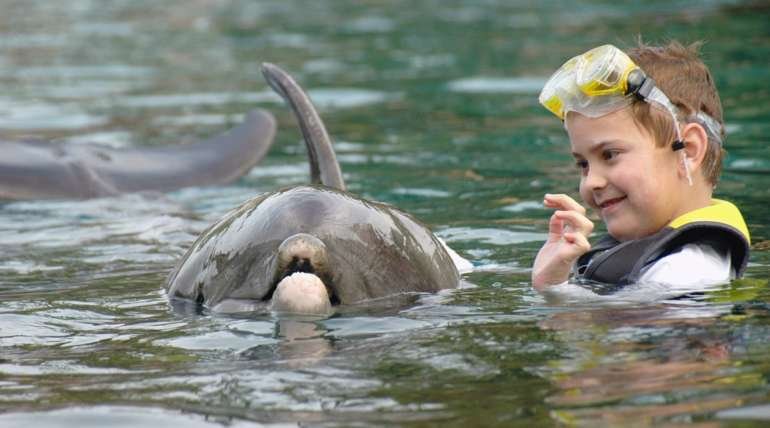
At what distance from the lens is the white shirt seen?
4773 mm

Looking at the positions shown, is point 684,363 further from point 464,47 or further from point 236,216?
point 464,47

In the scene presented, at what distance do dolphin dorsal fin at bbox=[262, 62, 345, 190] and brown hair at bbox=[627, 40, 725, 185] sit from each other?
4.67ft

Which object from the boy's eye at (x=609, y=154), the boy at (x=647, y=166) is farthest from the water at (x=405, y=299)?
the boy's eye at (x=609, y=154)

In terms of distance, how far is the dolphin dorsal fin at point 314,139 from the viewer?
608cm

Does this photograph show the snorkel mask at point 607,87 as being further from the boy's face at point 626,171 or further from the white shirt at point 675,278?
the white shirt at point 675,278

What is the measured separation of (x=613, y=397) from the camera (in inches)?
139

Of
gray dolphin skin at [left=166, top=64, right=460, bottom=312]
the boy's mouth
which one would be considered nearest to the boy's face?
the boy's mouth

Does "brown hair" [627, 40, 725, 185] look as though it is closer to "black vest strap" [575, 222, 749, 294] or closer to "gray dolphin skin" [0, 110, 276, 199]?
"black vest strap" [575, 222, 749, 294]

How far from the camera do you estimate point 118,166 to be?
8.54m

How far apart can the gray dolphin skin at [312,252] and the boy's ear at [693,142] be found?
0.91 meters

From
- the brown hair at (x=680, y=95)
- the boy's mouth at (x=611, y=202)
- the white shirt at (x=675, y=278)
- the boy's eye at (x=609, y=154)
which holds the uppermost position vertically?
the brown hair at (x=680, y=95)

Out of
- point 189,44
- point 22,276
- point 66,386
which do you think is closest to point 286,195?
point 66,386

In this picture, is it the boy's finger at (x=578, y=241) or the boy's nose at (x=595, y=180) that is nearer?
the boy's finger at (x=578, y=241)

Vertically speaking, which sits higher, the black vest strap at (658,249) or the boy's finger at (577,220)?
the boy's finger at (577,220)
